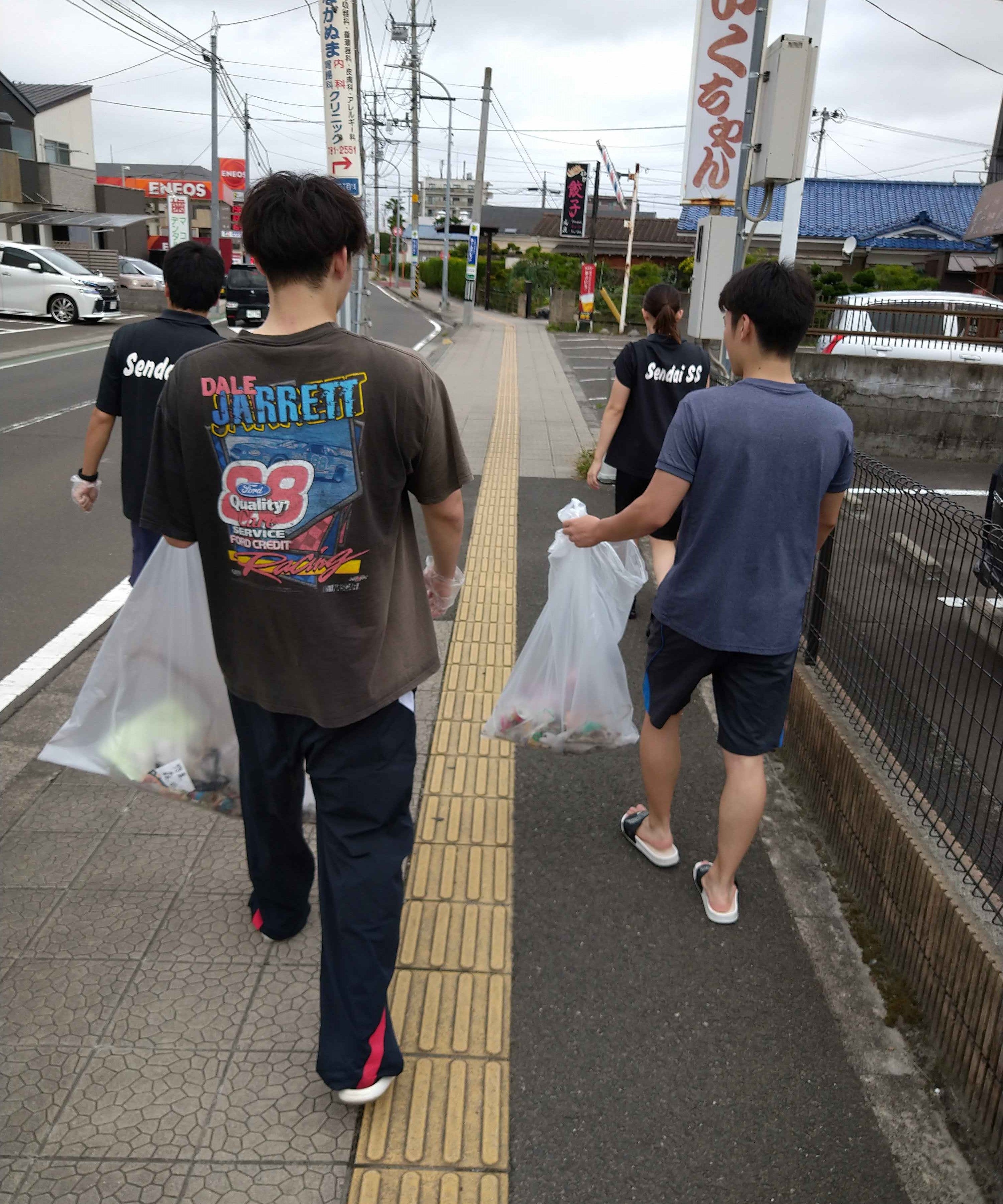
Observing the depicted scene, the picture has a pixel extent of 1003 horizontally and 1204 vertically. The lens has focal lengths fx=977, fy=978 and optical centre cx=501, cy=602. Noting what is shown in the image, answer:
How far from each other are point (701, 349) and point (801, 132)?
145cm

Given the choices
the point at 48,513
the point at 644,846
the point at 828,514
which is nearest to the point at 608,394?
the point at 48,513

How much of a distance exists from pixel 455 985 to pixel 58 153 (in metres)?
45.9

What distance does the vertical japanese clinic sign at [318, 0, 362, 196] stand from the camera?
8.34 meters

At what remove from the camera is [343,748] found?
2070 mm

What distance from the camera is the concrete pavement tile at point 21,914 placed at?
8.63 ft

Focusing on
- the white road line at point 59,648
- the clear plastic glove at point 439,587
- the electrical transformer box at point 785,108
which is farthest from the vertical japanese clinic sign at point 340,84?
the clear plastic glove at point 439,587

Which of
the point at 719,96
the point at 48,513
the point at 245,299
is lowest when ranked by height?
the point at 48,513

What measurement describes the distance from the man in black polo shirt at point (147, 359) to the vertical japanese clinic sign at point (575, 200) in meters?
32.1

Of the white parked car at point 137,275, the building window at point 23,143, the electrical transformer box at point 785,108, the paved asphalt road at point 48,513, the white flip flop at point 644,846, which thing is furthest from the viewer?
the building window at point 23,143

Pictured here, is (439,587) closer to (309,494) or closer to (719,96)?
(309,494)

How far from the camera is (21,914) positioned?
9.02 feet

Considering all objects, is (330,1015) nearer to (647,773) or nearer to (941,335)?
(647,773)

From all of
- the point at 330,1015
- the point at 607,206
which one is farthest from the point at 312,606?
the point at 607,206

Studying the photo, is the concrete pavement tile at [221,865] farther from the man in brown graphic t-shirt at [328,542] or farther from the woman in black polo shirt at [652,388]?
the woman in black polo shirt at [652,388]
